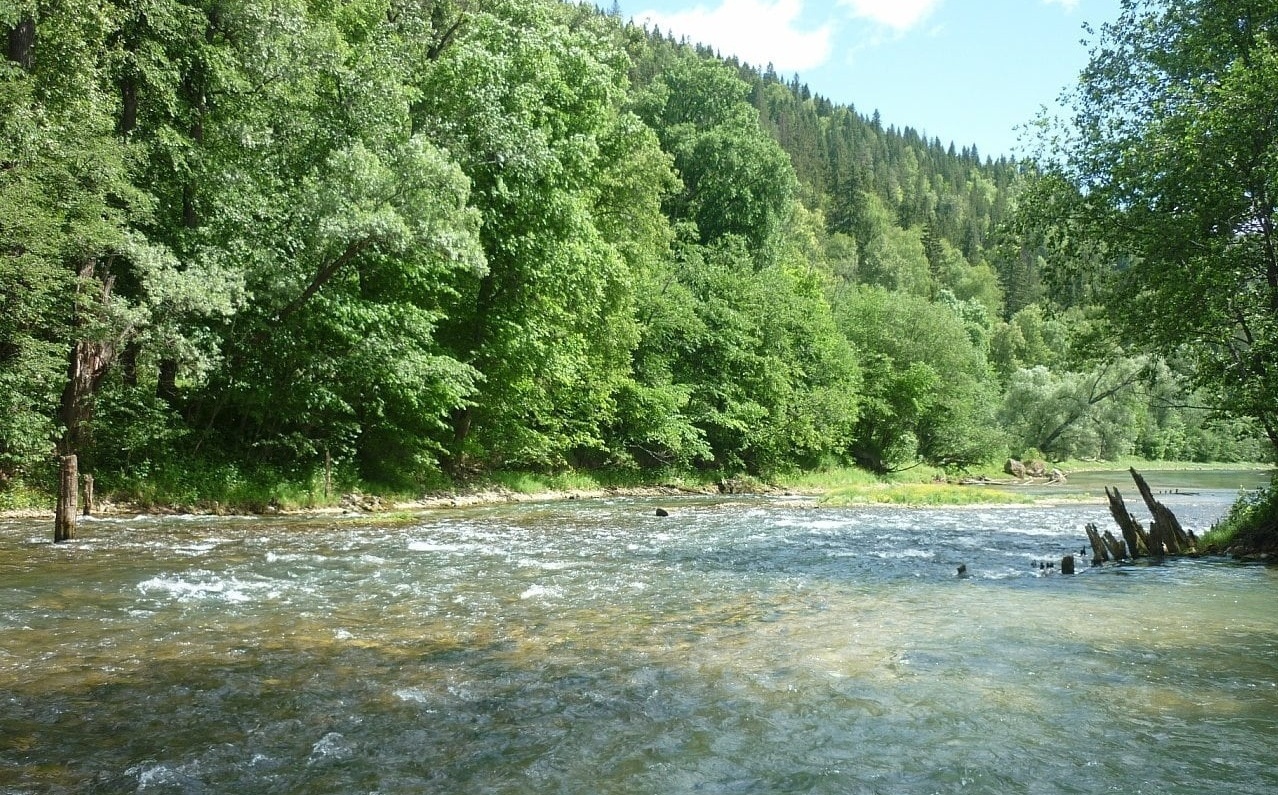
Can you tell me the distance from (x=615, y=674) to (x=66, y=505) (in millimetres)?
11823

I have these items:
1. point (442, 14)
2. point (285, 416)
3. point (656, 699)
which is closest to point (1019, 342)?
point (442, 14)

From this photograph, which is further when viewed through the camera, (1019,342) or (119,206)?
(1019,342)

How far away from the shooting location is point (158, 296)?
1669 cm

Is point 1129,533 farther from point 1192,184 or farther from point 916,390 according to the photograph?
point 916,390

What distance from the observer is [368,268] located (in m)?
25.0

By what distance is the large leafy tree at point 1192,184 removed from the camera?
14.1 metres

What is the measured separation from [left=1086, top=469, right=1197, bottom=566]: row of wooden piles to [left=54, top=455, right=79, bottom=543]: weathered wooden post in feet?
59.4

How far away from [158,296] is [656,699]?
14.4 metres

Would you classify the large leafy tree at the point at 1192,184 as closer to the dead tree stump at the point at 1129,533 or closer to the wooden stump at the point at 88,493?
the dead tree stump at the point at 1129,533

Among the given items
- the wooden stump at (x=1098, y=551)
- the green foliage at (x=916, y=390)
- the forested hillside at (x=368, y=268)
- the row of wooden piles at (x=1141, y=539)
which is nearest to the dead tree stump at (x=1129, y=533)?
the row of wooden piles at (x=1141, y=539)

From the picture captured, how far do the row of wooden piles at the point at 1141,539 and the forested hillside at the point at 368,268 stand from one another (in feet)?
6.68

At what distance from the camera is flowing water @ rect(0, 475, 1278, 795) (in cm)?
547

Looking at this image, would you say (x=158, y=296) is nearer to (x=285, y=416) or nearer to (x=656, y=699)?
(x=285, y=416)

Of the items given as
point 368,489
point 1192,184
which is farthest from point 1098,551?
point 368,489
